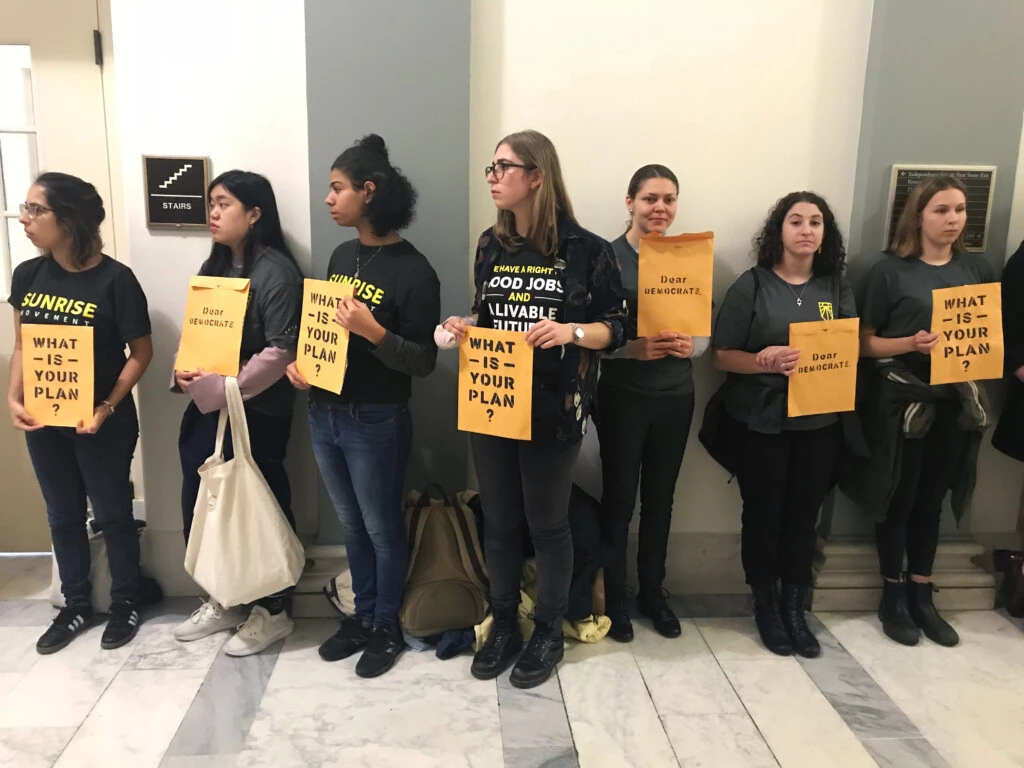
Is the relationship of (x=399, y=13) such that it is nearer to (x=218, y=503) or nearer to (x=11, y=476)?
(x=218, y=503)

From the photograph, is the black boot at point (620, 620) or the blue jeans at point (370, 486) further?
the black boot at point (620, 620)

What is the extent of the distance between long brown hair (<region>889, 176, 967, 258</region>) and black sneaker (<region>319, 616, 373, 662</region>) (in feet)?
6.99

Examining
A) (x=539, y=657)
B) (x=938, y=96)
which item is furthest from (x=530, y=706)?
(x=938, y=96)

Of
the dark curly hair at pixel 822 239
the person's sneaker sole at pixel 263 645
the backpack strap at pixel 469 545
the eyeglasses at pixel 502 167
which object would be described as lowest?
the person's sneaker sole at pixel 263 645

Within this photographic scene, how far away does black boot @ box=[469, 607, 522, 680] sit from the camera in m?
2.20

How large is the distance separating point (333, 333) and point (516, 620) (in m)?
1.07

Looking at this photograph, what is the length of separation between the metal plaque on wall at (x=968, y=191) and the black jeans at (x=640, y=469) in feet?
3.24

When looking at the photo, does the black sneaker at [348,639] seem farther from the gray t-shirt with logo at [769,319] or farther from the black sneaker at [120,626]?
the gray t-shirt with logo at [769,319]

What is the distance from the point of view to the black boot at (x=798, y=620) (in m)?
2.37

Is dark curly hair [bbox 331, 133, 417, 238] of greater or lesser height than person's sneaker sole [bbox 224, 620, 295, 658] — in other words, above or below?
above

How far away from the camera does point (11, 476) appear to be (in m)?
2.89

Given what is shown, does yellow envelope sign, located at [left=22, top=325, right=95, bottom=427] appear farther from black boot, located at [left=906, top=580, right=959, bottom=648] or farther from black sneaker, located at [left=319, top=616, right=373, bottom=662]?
black boot, located at [left=906, top=580, right=959, bottom=648]

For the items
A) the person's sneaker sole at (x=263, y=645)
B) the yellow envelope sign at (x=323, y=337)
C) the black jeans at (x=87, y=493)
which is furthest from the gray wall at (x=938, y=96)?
the black jeans at (x=87, y=493)

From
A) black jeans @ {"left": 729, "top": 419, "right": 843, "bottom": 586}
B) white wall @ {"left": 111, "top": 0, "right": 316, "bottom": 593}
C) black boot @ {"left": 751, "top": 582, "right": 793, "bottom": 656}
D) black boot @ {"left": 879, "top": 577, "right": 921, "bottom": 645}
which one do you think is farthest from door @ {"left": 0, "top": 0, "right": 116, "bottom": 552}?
black boot @ {"left": 879, "top": 577, "right": 921, "bottom": 645}
